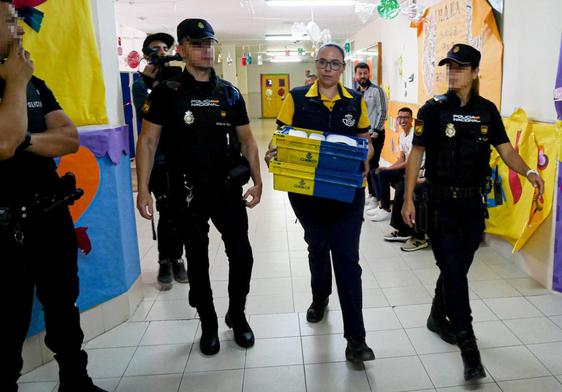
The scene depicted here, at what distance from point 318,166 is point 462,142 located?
0.71m

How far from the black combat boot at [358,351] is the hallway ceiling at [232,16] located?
7.06m

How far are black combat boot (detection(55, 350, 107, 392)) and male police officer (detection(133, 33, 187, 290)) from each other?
1145 mm

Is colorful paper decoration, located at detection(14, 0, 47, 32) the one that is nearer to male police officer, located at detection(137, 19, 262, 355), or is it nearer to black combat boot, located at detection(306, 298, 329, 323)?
male police officer, located at detection(137, 19, 262, 355)

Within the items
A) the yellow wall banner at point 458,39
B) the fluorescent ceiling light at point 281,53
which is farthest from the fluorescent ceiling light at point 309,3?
the fluorescent ceiling light at point 281,53

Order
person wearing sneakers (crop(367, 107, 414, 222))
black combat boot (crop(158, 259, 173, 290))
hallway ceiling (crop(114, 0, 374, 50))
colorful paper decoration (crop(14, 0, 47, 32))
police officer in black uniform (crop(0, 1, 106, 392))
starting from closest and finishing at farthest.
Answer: police officer in black uniform (crop(0, 1, 106, 392))
colorful paper decoration (crop(14, 0, 47, 32))
black combat boot (crop(158, 259, 173, 290))
person wearing sneakers (crop(367, 107, 414, 222))
hallway ceiling (crop(114, 0, 374, 50))

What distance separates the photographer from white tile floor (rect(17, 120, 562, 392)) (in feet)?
7.24

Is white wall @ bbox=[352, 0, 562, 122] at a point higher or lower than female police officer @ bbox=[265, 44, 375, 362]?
higher

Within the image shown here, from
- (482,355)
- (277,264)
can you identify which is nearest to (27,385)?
(277,264)

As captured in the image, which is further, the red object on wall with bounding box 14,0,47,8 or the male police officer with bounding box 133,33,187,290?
the male police officer with bounding box 133,33,187,290

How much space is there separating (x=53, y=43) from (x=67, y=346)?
152 centimetres

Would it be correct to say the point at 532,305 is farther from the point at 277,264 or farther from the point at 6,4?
the point at 6,4

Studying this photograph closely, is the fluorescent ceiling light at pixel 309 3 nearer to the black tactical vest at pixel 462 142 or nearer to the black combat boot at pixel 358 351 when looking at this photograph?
the black tactical vest at pixel 462 142

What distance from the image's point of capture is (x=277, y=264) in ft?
12.5

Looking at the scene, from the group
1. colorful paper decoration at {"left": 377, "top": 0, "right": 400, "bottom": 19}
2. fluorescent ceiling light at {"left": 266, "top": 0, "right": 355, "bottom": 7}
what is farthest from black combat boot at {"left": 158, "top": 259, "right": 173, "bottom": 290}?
fluorescent ceiling light at {"left": 266, "top": 0, "right": 355, "bottom": 7}
